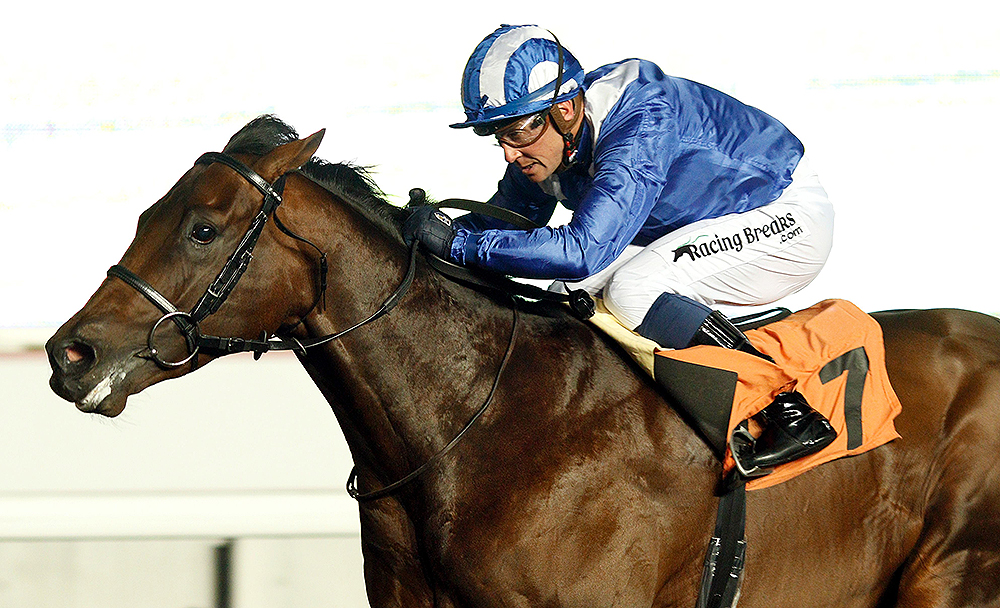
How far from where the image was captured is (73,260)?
14.3 feet

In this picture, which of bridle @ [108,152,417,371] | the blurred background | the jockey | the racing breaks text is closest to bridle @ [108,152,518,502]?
bridle @ [108,152,417,371]

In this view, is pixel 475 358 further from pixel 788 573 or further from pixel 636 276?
pixel 788 573

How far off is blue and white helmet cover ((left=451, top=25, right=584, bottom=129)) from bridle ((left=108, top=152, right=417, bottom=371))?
1.63 feet

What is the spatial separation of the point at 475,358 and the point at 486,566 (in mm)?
447

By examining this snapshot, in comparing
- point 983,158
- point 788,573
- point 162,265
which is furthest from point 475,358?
point 983,158

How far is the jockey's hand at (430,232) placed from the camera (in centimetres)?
217

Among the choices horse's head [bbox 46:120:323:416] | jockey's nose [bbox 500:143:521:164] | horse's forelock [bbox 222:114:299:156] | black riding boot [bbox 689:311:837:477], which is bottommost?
black riding boot [bbox 689:311:837:477]

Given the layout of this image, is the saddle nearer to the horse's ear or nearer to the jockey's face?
the jockey's face

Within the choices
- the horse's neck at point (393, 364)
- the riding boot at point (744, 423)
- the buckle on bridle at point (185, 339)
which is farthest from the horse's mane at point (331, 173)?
the riding boot at point (744, 423)

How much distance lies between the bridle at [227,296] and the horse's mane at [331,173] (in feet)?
0.28

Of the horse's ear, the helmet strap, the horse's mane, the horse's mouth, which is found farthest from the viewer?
the helmet strap

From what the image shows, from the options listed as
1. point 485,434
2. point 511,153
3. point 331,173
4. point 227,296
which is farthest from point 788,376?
point 227,296

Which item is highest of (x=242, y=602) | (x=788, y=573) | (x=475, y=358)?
(x=475, y=358)

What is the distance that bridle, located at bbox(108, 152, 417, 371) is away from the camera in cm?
188
